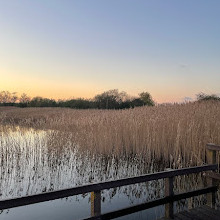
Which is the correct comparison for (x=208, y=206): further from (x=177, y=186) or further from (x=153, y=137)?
(x=153, y=137)

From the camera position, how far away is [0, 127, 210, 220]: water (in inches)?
205

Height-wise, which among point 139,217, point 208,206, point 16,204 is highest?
point 16,204

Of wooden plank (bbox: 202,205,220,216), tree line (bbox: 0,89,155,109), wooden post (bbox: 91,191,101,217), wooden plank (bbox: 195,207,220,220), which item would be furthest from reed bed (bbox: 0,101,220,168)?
tree line (bbox: 0,89,155,109)

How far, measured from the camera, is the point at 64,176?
721cm

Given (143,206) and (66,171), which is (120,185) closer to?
(143,206)

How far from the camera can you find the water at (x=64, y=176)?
5.20 meters

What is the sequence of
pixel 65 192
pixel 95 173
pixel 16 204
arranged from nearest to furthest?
pixel 16 204, pixel 65 192, pixel 95 173

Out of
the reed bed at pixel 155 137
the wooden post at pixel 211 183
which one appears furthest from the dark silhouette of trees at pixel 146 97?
the wooden post at pixel 211 183

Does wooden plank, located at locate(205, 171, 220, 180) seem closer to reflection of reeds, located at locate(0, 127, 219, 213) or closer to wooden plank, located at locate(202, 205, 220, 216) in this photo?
wooden plank, located at locate(202, 205, 220, 216)

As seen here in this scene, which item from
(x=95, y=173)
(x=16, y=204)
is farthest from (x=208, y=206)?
(x=95, y=173)

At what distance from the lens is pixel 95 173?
7.45m

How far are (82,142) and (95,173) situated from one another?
296 centimetres

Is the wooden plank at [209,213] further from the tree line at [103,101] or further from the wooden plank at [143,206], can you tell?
the tree line at [103,101]

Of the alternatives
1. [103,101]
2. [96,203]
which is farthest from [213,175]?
[103,101]
